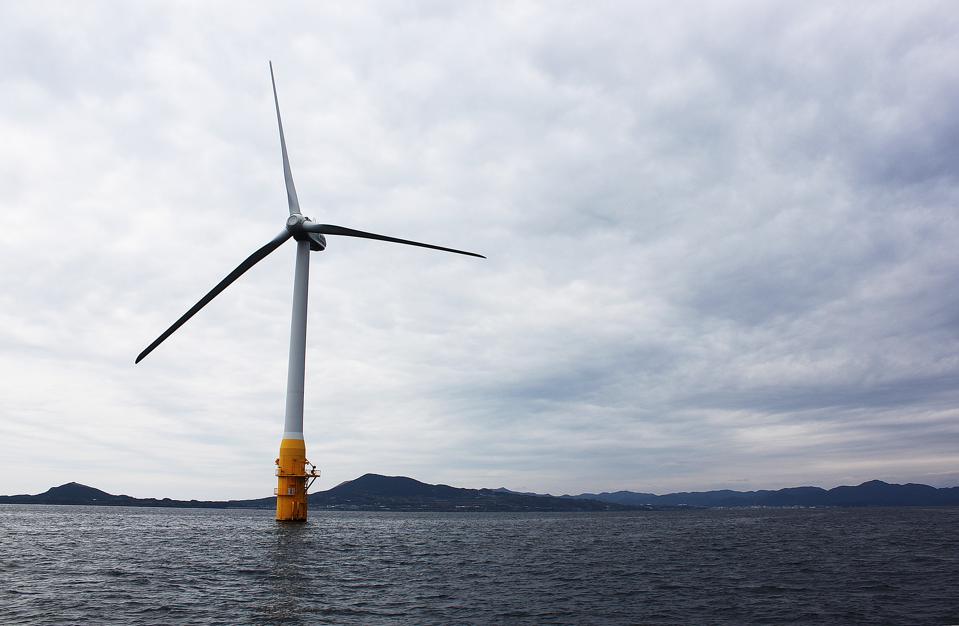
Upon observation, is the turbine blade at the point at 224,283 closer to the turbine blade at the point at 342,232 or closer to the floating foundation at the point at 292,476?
the turbine blade at the point at 342,232

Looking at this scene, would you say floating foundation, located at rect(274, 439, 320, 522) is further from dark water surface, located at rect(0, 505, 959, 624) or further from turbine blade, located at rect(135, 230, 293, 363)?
turbine blade, located at rect(135, 230, 293, 363)

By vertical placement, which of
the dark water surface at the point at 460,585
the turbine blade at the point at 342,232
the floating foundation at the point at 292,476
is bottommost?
the dark water surface at the point at 460,585

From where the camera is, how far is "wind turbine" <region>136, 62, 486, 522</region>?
83.5 meters

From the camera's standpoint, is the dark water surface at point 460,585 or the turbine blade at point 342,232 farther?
the turbine blade at point 342,232

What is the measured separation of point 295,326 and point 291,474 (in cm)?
2105

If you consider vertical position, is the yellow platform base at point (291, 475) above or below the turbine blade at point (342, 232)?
below

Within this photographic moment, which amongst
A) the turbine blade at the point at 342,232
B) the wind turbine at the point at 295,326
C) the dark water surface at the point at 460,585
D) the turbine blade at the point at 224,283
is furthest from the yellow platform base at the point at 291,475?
the turbine blade at the point at 342,232

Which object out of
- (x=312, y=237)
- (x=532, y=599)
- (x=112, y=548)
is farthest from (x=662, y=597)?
(x=312, y=237)

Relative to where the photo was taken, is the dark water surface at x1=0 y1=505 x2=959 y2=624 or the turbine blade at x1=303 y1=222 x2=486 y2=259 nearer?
the dark water surface at x1=0 y1=505 x2=959 y2=624

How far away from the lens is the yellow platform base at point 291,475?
82812 millimetres

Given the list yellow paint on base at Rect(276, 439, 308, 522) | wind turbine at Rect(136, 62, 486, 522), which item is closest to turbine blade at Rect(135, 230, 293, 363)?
wind turbine at Rect(136, 62, 486, 522)

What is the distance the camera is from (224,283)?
8456 cm

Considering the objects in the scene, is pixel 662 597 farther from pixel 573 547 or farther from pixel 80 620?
pixel 573 547

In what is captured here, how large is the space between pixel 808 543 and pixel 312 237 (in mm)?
86280
